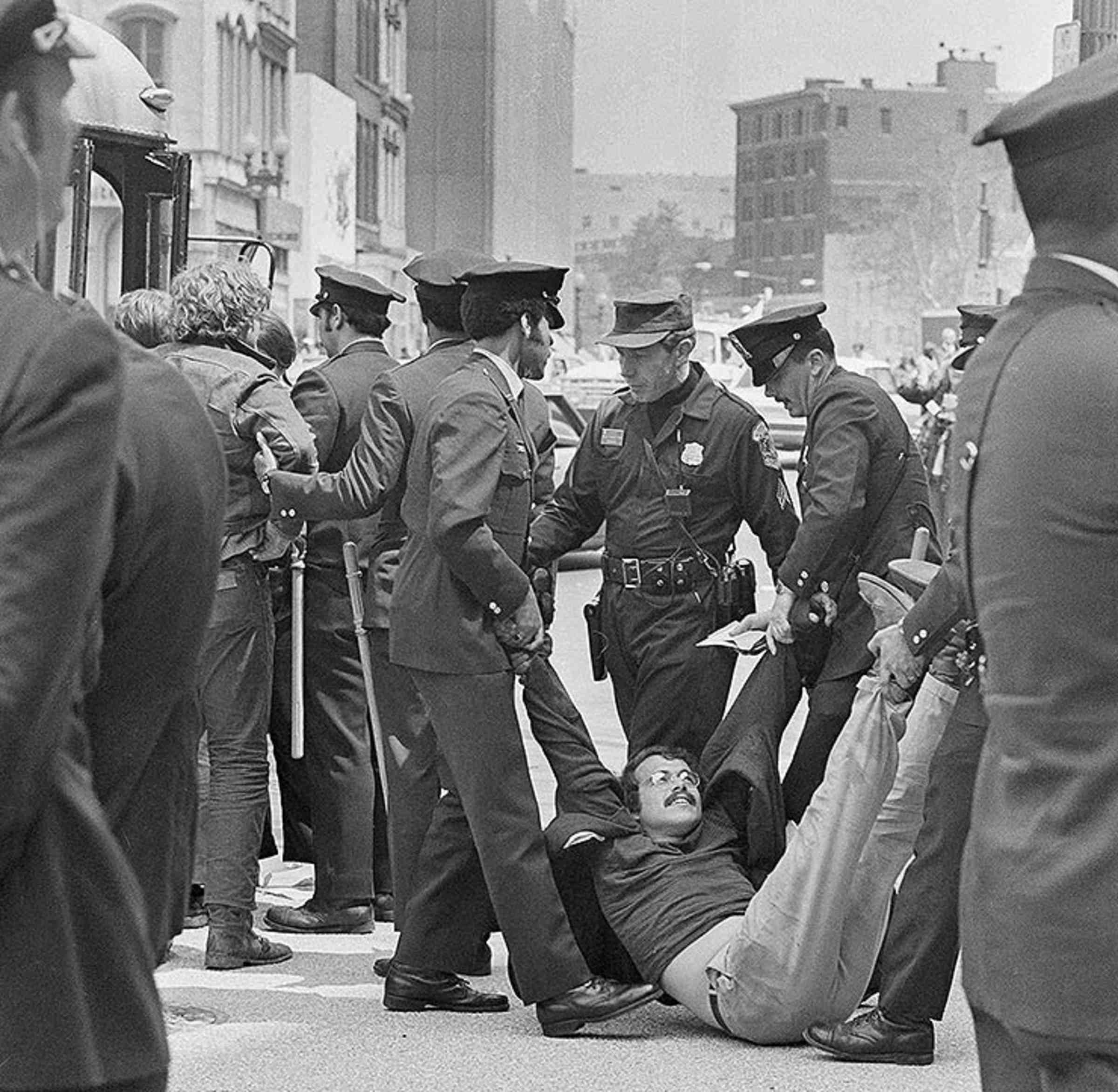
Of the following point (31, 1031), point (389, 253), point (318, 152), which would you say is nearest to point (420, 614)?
point (31, 1031)

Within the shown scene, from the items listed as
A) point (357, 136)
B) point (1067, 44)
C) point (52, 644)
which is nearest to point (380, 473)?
point (52, 644)

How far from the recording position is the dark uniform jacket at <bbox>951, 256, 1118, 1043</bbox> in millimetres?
2729

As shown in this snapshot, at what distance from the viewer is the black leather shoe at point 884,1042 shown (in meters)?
5.79

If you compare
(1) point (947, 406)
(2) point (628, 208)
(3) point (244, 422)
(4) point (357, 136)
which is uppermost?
(2) point (628, 208)

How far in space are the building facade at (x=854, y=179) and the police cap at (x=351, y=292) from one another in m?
146

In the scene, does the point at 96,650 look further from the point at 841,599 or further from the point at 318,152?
the point at 318,152

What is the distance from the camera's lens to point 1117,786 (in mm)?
2727

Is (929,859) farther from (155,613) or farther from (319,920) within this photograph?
(155,613)

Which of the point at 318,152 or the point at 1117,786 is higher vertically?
the point at 318,152

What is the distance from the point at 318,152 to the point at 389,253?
46.2 feet

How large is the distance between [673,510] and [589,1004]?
172 centimetres

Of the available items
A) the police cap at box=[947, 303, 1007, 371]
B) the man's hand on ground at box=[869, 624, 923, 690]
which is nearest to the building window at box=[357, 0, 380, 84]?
the police cap at box=[947, 303, 1007, 371]

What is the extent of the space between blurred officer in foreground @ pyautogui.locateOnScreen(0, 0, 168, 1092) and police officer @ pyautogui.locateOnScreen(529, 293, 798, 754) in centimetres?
470

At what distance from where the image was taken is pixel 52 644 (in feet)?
7.63
